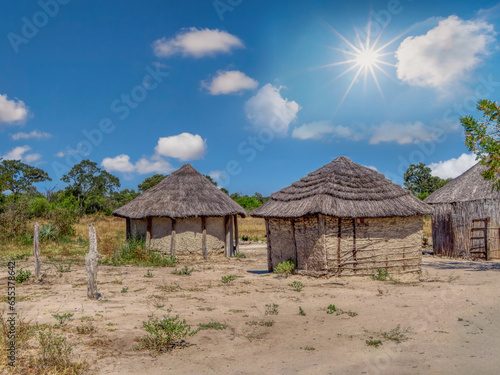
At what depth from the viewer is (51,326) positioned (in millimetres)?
6566

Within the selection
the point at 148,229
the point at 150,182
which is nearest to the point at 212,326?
the point at 148,229

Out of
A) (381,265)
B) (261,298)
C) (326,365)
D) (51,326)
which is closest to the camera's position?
(326,365)

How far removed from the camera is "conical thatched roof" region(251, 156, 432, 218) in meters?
11.4

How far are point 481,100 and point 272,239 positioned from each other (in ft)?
27.8

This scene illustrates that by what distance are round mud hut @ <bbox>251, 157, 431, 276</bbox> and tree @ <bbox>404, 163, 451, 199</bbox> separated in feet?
123

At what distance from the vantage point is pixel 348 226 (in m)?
11.4

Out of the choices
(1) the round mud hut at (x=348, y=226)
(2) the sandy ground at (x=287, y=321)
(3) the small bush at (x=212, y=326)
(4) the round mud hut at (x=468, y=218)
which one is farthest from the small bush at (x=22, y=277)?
(4) the round mud hut at (x=468, y=218)

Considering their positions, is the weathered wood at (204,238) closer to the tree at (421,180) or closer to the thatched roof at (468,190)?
the thatched roof at (468,190)

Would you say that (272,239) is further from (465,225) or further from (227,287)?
(465,225)

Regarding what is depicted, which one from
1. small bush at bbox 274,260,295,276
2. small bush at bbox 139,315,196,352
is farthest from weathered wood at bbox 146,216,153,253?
small bush at bbox 139,315,196,352

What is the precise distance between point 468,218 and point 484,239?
105cm

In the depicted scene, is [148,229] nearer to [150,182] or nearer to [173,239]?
[173,239]

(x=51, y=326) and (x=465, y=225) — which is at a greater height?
(x=465, y=225)

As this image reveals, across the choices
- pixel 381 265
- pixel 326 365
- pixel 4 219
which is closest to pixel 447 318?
pixel 326 365
